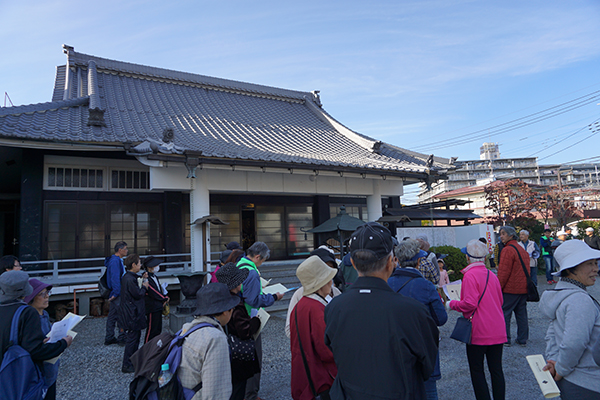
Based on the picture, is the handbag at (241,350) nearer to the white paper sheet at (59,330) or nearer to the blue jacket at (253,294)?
the blue jacket at (253,294)

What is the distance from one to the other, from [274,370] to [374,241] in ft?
12.7

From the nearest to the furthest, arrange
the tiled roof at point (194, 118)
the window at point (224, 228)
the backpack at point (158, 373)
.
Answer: the backpack at point (158, 373) → the tiled roof at point (194, 118) → the window at point (224, 228)

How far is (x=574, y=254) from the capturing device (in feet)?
8.15

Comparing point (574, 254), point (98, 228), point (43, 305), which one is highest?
point (98, 228)

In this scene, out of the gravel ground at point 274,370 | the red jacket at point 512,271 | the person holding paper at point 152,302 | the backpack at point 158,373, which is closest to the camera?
the backpack at point 158,373

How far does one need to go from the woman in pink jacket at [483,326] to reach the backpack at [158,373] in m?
2.72

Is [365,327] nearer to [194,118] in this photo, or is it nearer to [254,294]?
[254,294]

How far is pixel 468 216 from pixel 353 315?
15.2 meters

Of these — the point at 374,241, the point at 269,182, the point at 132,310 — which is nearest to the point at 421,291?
the point at 374,241

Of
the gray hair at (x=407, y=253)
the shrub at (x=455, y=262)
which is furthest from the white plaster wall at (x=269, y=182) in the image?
the gray hair at (x=407, y=253)

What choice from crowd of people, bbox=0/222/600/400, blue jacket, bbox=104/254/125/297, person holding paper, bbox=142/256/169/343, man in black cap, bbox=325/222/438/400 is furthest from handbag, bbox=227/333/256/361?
blue jacket, bbox=104/254/125/297

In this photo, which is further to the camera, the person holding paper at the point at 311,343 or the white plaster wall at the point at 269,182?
the white plaster wall at the point at 269,182

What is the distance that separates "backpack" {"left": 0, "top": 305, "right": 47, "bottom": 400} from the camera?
8.46ft

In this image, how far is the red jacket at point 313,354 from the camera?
104 inches
